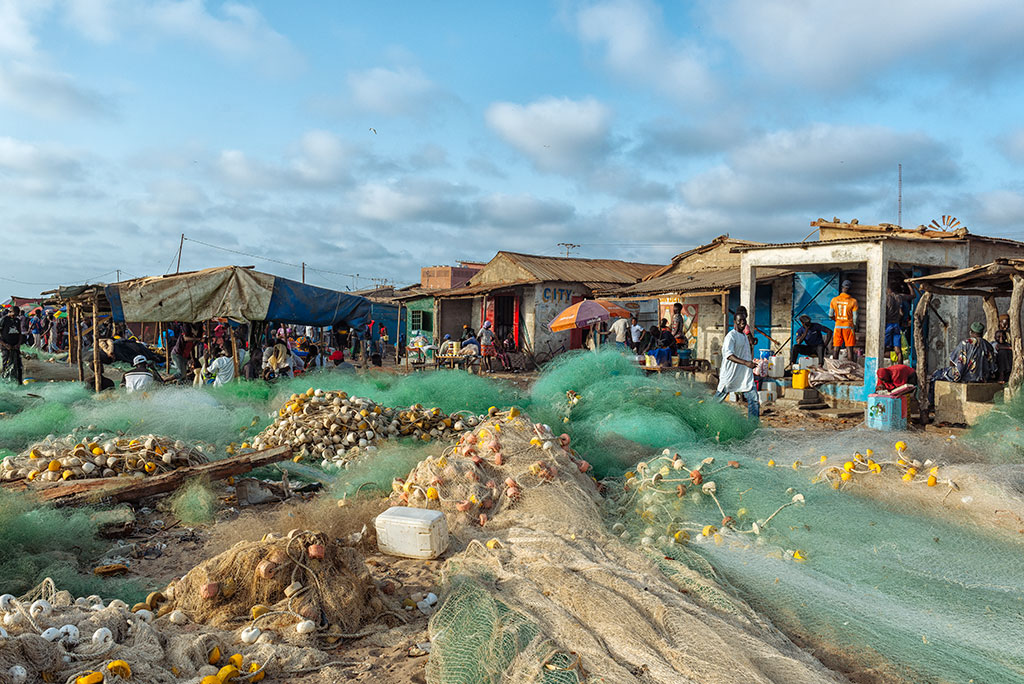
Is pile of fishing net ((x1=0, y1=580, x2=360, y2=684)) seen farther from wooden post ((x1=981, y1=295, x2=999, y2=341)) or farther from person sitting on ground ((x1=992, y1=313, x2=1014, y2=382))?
wooden post ((x1=981, y1=295, x2=999, y2=341))

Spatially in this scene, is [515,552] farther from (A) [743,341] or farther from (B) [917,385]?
(B) [917,385]

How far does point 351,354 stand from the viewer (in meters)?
25.5

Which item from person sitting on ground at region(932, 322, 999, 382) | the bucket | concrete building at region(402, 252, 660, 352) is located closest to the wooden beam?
the bucket

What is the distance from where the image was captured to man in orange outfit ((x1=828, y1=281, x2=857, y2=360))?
13836 mm

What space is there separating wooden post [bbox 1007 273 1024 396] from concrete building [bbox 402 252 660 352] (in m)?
12.9

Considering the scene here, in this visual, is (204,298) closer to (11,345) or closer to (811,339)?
(11,345)

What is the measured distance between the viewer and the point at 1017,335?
952 cm

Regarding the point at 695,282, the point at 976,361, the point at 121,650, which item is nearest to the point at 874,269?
the point at 976,361

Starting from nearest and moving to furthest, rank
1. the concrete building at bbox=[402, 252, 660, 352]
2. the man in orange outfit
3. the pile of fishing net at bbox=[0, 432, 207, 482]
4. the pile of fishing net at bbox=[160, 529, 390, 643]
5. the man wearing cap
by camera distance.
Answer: the pile of fishing net at bbox=[160, 529, 390, 643] → the pile of fishing net at bbox=[0, 432, 207, 482] → the man wearing cap → the man in orange outfit → the concrete building at bbox=[402, 252, 660, 352]

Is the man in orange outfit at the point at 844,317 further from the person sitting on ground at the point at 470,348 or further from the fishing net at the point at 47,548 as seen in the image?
the fishing net at the point at 47,548

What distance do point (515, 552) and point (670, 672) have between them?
1.63 m

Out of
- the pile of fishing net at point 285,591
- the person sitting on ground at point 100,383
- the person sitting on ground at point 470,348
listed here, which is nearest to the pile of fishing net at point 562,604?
the pile of fishing net at point 285,591

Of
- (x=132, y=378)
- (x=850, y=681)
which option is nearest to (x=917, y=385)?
(x=850, y=681)

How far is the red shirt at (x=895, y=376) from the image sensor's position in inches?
385
